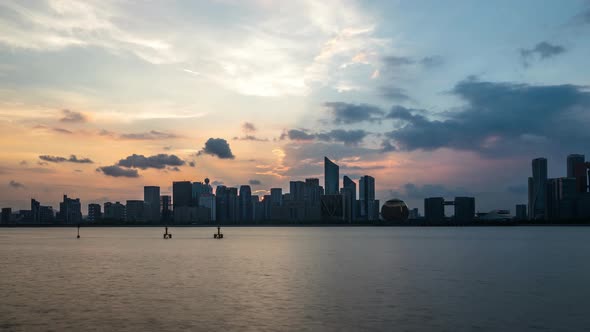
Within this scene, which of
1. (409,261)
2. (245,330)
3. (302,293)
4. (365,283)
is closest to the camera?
(245,330)

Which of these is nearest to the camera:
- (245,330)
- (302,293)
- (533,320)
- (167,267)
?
(245,330)

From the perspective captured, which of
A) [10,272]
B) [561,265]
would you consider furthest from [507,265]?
[10,272]

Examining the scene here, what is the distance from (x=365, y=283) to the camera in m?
71.1

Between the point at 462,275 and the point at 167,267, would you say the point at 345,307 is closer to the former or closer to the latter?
the point at 462,275

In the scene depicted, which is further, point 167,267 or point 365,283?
point 167,267

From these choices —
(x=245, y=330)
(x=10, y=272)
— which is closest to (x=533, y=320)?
(x=245, y=330)

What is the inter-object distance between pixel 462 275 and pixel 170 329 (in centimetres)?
5053

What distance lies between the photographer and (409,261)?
108312 millimetres

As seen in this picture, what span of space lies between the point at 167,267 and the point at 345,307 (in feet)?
164

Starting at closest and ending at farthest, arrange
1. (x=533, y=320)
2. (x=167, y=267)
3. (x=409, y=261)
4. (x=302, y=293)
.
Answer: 1. (x=533, y=320)
2. (x=302, y=293)
3. (x=167, y=267)
4. (x=409, y=261)

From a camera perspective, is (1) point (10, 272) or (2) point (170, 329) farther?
(1) point (10, 272)

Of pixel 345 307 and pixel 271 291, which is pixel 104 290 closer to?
pixel 271 291

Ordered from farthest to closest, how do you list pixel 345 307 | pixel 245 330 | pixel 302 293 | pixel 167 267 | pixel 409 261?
pixel 409 261
pixel 167 267
pixel 302 293
pixel 345 307
pixel 245 330

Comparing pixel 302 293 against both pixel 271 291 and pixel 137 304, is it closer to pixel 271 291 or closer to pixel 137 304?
pixel 271 291
